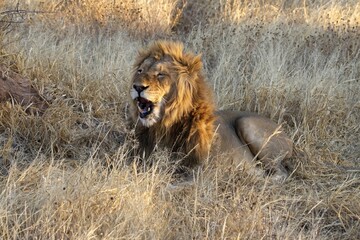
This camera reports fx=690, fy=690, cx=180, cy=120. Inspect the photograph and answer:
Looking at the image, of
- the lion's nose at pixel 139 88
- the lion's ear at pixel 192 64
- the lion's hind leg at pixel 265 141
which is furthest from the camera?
the lion's hind leg at pixel 265 141

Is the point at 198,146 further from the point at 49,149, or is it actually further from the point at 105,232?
the point at 105,232

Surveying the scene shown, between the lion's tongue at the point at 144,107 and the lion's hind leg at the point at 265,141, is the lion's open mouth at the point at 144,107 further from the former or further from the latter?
the lion's hind leg at the point at 265,141

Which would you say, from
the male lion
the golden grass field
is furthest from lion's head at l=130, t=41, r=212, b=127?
the golden grass field

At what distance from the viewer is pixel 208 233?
3955mm

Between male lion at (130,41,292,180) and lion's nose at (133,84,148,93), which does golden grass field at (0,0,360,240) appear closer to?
male lion at (130,41,292,180)

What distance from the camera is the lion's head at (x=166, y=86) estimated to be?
195 inches

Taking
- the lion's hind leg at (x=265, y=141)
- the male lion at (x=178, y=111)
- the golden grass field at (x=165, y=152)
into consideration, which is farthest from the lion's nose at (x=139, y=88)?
the lion's hind leg at (x=265, y=141)

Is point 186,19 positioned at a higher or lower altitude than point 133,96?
lower

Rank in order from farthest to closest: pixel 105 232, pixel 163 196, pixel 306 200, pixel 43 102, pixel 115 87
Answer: pixel 115 87, pixel 43 102, pixel 306 200, pixel 163 196, pixel 105 232

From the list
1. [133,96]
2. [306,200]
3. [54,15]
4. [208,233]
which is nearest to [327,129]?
[306,200]

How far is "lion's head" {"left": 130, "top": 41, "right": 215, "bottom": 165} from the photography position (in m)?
4.98

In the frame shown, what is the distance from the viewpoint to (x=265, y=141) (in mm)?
5598

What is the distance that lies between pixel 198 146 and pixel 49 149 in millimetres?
1188

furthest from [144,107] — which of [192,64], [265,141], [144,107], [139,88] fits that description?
[265,141]
